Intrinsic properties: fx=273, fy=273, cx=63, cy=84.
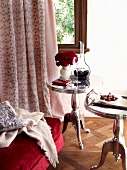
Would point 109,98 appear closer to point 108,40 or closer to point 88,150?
point 88,150

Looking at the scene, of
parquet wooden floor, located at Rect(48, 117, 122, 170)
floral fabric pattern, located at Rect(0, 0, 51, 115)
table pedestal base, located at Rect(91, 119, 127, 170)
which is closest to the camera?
table pedestal base, located at Rect(91, 119, 127, 170)

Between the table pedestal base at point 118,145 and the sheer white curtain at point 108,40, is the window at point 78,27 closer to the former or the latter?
the sheer white curtain at point 108,40

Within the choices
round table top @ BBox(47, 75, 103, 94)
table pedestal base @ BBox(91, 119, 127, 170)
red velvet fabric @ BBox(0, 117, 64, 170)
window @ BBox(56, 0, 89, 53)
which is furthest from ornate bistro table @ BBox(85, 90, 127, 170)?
window @ BBox(56, 0, 89, 53)

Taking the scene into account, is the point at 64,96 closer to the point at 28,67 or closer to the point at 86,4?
the point at 28,67

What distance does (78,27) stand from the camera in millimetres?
3309

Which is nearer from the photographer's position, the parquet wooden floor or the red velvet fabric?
the red velvet fabric

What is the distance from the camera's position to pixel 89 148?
2652 mm

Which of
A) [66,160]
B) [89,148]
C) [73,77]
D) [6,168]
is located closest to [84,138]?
[89,148]

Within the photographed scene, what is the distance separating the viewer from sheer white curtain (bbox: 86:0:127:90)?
10.3ft

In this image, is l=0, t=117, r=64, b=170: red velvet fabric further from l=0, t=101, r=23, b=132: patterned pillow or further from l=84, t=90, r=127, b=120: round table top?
l=84, t=90, r=127, b=120: round table top

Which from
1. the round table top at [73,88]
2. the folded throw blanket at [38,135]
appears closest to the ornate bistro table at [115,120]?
the round table top at [73,88]

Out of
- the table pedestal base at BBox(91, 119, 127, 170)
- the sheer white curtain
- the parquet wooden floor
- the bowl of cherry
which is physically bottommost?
the parquet wooden floor

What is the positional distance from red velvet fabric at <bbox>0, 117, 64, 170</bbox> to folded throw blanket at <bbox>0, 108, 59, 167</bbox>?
3 cm

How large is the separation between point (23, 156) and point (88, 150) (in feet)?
3.30
